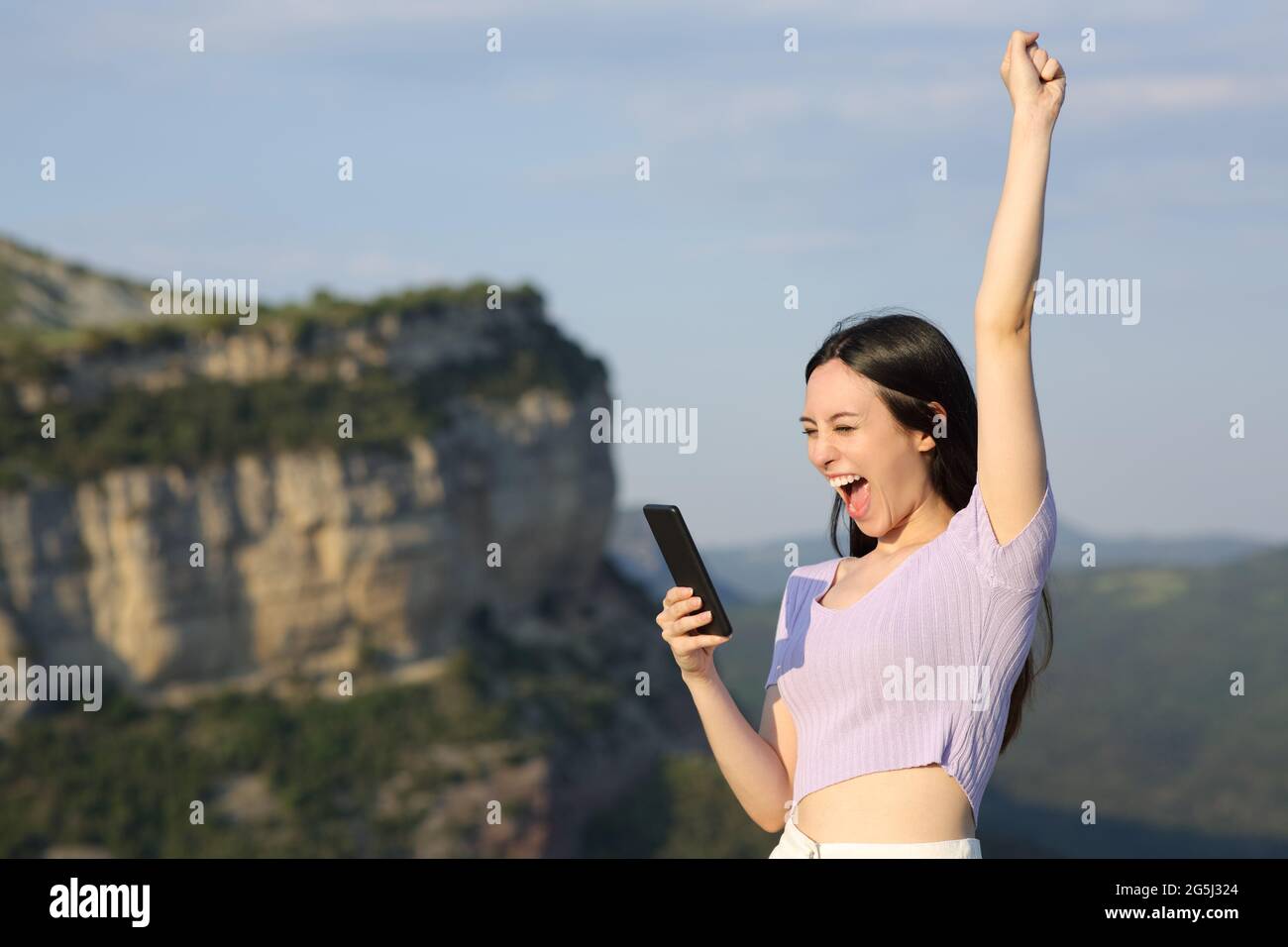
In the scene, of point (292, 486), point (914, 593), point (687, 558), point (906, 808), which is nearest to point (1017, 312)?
point (914, 593)

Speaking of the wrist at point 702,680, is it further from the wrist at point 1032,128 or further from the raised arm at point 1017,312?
the wrist at point 1032,128

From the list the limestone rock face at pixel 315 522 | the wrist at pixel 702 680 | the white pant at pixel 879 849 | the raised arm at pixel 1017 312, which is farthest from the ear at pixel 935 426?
the limestone rock face at pixel 315 522

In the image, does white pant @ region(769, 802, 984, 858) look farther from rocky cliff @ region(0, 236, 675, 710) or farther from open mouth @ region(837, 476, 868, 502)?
rocky cliff @ region(0, 236, 675, 710)

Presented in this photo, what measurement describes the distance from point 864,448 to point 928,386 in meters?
0.20

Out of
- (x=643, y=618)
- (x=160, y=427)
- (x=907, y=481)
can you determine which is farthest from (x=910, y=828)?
(x=643, y=618)

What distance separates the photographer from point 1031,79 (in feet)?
10.2

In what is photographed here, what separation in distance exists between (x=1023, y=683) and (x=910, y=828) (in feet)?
1.78

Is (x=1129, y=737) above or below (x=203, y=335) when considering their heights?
below

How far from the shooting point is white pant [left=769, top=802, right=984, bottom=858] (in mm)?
3207

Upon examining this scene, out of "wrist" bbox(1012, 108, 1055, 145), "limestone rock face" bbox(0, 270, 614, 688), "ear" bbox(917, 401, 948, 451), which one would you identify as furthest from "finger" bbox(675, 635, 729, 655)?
"limestone rock face" bbox(0, 270, 614, 688)

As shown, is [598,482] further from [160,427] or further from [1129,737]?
[1129,737]

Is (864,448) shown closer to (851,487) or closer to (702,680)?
(851,487)

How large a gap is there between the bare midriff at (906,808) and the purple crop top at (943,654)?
2cm

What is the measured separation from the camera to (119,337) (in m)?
47.3
